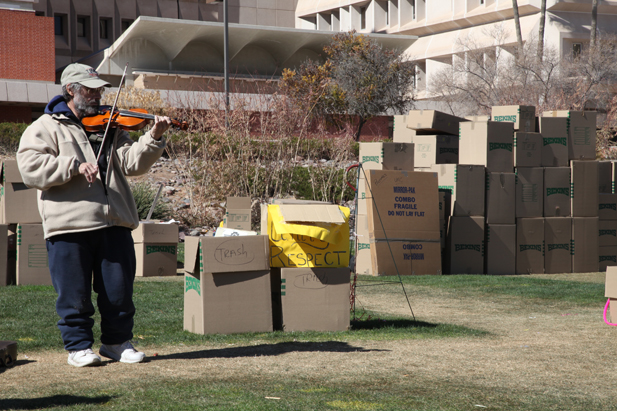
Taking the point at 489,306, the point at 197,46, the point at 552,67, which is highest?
the point at 197,46

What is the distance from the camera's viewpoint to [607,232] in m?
11.3

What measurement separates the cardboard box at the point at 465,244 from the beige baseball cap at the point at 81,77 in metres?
7.19

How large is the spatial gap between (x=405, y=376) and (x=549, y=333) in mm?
2152

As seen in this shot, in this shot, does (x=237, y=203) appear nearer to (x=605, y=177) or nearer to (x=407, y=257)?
(x=407, y=257)

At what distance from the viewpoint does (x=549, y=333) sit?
580 cm

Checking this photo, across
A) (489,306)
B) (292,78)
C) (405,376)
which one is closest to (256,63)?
(292,78)

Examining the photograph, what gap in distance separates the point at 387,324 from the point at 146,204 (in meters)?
8.62

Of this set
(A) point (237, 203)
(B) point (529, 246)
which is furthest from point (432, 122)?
(A) point (237, 203)

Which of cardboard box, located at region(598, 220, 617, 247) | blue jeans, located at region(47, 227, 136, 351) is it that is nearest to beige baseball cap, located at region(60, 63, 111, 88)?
blue jeans, located at region(47, 227, 136, 351)

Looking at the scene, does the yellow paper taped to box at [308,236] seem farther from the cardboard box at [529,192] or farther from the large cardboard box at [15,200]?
the cardboard box at [529,192]

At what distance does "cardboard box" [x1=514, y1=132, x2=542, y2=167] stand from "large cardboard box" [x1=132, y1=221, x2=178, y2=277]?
530 cm

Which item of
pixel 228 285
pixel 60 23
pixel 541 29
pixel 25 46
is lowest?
pixel 228 285

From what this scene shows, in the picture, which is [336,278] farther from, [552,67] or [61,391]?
[552,67]

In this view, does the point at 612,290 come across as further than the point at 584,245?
No
